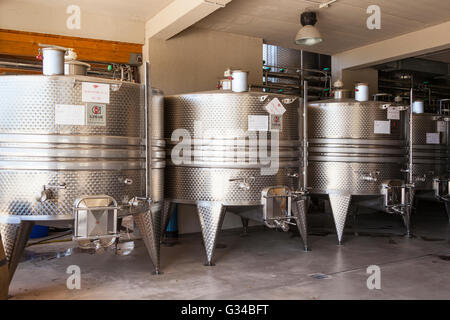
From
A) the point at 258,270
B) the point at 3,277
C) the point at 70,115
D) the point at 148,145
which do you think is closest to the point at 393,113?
the point at 258,270

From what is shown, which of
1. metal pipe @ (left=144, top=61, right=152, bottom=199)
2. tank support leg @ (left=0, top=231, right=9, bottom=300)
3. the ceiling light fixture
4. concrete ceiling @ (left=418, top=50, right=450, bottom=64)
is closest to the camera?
tank support leg @ (left=0, top=231, right=9, bottom=300)

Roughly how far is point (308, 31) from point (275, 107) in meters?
1.74

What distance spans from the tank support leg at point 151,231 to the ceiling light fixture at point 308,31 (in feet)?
9.97

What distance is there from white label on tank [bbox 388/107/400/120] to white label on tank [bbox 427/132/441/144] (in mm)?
1211

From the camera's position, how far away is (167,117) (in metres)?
4.19

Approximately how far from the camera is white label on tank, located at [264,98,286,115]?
398 cm

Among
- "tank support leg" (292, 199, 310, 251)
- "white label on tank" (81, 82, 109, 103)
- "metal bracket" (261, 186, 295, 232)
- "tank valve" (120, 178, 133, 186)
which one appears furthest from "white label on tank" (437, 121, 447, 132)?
"white label on tank" (81, 82, 109, 103)

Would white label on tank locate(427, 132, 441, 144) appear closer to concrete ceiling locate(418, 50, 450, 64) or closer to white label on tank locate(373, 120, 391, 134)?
white label on tank locate(373, 120, 391, 134)

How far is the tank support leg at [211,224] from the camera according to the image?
3.77 metres

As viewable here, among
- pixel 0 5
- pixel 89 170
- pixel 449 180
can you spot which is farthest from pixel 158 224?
pixel 449 180

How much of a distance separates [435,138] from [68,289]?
5.17m

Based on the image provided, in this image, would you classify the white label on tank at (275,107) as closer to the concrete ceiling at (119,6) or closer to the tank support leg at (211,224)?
the tank support leg at (211,224)

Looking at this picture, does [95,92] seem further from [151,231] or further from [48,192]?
[151,231]

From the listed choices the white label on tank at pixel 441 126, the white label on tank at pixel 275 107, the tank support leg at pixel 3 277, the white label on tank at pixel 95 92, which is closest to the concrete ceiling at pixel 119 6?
the white label on tank at pixel 275 107
